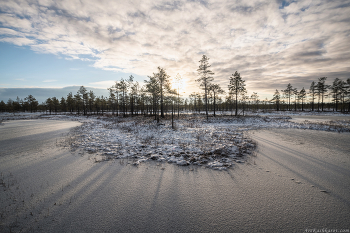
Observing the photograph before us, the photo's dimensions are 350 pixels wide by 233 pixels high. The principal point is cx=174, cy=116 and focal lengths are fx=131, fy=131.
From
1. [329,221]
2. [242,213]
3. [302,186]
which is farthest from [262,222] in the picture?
[302,186]

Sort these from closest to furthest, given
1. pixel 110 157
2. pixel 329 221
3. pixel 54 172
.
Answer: pixel 329 221 → pixel 54 172 → pixel 110 157

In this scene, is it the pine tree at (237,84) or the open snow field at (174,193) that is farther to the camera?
the pine tree at (237,84)

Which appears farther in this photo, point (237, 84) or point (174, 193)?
point (237, 84)

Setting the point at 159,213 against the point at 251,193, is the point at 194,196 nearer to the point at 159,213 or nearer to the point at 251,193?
the point at 159,213

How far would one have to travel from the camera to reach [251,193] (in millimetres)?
4242

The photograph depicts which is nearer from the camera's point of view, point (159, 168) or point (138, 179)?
point (138, 179)

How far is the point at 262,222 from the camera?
3.10 metres

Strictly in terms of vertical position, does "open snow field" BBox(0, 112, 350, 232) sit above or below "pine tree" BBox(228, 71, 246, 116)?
below

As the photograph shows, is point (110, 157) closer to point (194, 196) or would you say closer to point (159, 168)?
point (159, 168)

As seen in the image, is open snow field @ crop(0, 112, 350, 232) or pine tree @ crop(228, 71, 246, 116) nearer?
open snow field @ crop(0, 112, 350, 232)

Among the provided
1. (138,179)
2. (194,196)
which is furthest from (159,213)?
(138,179)

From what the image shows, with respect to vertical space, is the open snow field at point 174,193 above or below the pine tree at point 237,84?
below

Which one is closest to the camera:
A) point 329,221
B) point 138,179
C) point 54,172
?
point 329,221

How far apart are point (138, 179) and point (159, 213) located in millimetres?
2056
